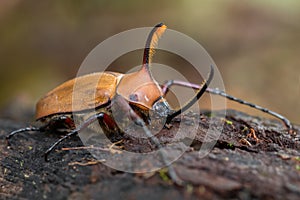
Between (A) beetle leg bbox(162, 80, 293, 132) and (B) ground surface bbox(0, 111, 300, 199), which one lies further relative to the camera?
(A) beetle leg bbox(162, 80, 293, 132)

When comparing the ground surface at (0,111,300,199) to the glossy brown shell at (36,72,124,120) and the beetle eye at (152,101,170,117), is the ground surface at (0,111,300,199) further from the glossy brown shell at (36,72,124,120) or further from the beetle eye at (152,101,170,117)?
the glossy brown shell at (36,72,124,120)

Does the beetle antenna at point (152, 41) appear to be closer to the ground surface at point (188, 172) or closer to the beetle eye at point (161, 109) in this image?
the beetle eye at point (161, 109)

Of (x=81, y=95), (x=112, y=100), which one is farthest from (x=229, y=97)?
(x=81, y=95)

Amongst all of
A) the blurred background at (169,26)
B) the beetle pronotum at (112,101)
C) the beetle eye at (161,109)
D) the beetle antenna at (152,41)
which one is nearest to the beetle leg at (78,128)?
the beetle pronotum at (112,101)

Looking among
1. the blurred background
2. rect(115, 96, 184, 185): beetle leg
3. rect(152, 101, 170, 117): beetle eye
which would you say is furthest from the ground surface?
the blurred background

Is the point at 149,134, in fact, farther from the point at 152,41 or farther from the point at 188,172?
the point at 152,41

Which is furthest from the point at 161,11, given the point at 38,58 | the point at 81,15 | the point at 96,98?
the point at 96,98

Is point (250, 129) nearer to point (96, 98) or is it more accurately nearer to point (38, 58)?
point (96, 98)
